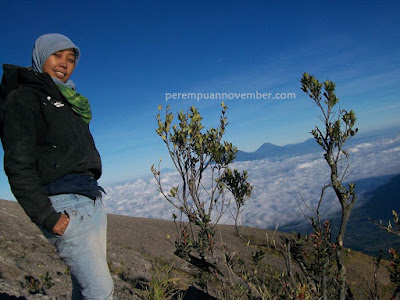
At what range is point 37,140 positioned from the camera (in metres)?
2.25

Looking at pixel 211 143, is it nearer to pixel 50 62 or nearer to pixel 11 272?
pixel 50 62

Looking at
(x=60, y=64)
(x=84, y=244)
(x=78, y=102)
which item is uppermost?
(x=60, y=64)

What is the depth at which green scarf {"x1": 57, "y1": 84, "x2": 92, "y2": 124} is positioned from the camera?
2500 millimetres

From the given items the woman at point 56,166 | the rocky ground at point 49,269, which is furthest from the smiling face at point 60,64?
the rocky ground at point 49,269

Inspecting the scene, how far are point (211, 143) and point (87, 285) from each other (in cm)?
480

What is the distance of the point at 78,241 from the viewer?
2.22 meters

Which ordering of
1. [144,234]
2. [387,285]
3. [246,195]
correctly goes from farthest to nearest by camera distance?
[387,285], [144,234], [246,195]

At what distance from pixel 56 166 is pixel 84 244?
667 mm

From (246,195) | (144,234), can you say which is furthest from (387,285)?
(246,195)

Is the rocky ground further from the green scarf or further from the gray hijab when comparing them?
the gray hijab

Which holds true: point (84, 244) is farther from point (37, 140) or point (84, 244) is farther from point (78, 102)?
point (78, 102)

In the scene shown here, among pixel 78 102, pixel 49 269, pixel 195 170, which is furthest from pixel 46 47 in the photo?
pixel 49 269

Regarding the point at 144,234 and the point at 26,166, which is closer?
the point at 26,166

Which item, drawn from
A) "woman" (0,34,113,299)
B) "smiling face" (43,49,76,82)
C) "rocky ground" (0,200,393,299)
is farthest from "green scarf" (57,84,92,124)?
"rocky ground" (0,200,393,299)
